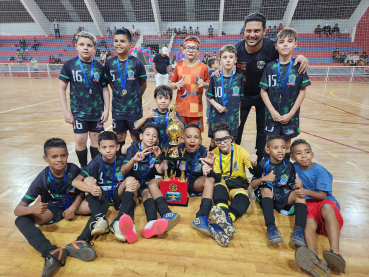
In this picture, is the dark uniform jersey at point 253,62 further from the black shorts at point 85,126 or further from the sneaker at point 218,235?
the black shorts at point 85,126

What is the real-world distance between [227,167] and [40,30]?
84.7 ft

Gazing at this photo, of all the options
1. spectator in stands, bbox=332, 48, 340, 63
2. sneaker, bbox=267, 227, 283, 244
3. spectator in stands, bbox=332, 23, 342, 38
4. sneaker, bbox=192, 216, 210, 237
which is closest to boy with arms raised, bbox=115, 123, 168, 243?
sneaker, bbox=192, 216, 210, 237

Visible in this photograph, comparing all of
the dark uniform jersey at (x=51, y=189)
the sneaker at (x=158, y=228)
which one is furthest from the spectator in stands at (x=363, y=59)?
the dark uniform jersey at (x=51, y=189)

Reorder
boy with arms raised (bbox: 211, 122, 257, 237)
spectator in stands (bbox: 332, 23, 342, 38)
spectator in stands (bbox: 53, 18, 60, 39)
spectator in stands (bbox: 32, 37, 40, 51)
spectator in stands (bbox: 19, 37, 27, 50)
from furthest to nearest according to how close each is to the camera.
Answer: spectator in stands (bbox: 53, 18, 60, 39) < spectator in stands (bbox: 19, 37, 27, 50) < spectator in stands (bbox: 32, 37, 40, 51) < spectator in stands (bbox: 332, 23, 342, 38) < boy with arms raised (bbox: 211, 122, 257, 237)

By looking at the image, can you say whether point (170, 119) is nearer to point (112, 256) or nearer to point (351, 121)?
point (112, 256)

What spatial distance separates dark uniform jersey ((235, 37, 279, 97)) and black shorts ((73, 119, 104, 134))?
185 centimetres

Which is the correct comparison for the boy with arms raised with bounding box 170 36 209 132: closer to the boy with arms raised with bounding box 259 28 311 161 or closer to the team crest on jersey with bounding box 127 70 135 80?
the team crest on jersey with bounding box 127 70 135 80

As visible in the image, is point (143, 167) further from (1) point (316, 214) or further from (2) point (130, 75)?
(1) point (316, 214)

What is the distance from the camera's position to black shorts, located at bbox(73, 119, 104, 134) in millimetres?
2779

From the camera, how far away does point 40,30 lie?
21.9 metres

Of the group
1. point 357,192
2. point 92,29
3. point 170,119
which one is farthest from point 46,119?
point 92,29

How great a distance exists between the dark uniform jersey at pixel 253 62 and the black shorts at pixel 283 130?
55 cm

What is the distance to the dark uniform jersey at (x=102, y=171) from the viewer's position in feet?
7.70

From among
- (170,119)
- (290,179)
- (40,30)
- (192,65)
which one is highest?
(40,30)
